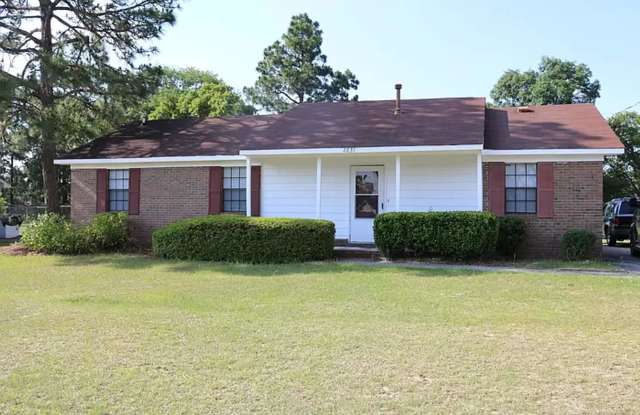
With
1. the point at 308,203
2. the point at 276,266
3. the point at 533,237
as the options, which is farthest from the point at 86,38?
the point at 533,237

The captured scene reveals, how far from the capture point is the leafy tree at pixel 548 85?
34125 mm

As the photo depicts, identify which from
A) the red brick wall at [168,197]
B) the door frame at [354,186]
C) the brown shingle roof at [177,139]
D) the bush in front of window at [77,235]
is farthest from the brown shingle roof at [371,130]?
the bush in front of window at [77,235]

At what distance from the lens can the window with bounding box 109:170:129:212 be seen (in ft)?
56.5

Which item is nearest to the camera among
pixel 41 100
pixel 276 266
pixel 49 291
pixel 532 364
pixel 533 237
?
pixel 532 364

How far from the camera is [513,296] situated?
857cm

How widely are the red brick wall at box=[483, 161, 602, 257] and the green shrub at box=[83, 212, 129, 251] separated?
428 inches

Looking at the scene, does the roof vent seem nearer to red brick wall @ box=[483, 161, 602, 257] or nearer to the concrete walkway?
red brick wall @ box=[483, 161, 602, 257]

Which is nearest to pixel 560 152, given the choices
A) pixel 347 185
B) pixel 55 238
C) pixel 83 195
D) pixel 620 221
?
pixel 347 185

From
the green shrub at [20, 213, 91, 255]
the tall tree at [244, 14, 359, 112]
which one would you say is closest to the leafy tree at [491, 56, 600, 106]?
the tall tree at [244, 14, 359, 112]

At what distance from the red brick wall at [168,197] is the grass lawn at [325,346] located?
638 centimetres

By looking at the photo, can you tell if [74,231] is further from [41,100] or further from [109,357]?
[109,357]

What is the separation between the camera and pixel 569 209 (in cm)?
1360

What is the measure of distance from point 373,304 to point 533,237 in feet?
24.0

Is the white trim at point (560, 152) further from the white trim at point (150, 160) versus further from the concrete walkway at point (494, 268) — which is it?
the white trim at point (150, 160)
